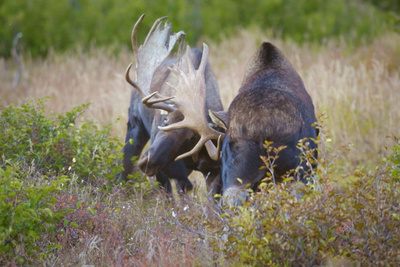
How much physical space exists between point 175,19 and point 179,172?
16675 millimetres

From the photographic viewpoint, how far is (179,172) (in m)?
7.75

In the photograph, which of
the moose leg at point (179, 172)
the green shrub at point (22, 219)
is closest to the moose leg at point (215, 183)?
the moose leg at point (179, 172)

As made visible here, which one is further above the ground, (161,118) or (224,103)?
(161,118)

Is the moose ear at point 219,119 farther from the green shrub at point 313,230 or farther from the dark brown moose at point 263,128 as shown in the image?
the green shrub at point 313,230

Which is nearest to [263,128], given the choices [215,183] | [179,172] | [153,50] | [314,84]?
[215,183]

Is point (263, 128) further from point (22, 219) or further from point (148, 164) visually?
point (22, 219)

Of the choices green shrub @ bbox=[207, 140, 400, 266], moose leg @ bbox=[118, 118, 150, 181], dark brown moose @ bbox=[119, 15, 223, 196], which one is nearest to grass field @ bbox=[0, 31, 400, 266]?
green shrub @ bbox=[207, 140, 400, 266]

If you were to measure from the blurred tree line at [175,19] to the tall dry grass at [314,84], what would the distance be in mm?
4526

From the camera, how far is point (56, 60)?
18875 millimetres

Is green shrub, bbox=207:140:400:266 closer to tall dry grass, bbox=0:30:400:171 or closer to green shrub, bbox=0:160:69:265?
green shrub, bbox=0:160:69:265

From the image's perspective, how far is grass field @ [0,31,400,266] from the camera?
5.45m

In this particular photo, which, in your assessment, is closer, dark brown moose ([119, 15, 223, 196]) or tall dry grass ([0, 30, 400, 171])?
dark brown moose ([119, 15, 223, 196])

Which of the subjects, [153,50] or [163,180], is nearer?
[153,50]

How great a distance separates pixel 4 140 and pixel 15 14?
19.9 metres
